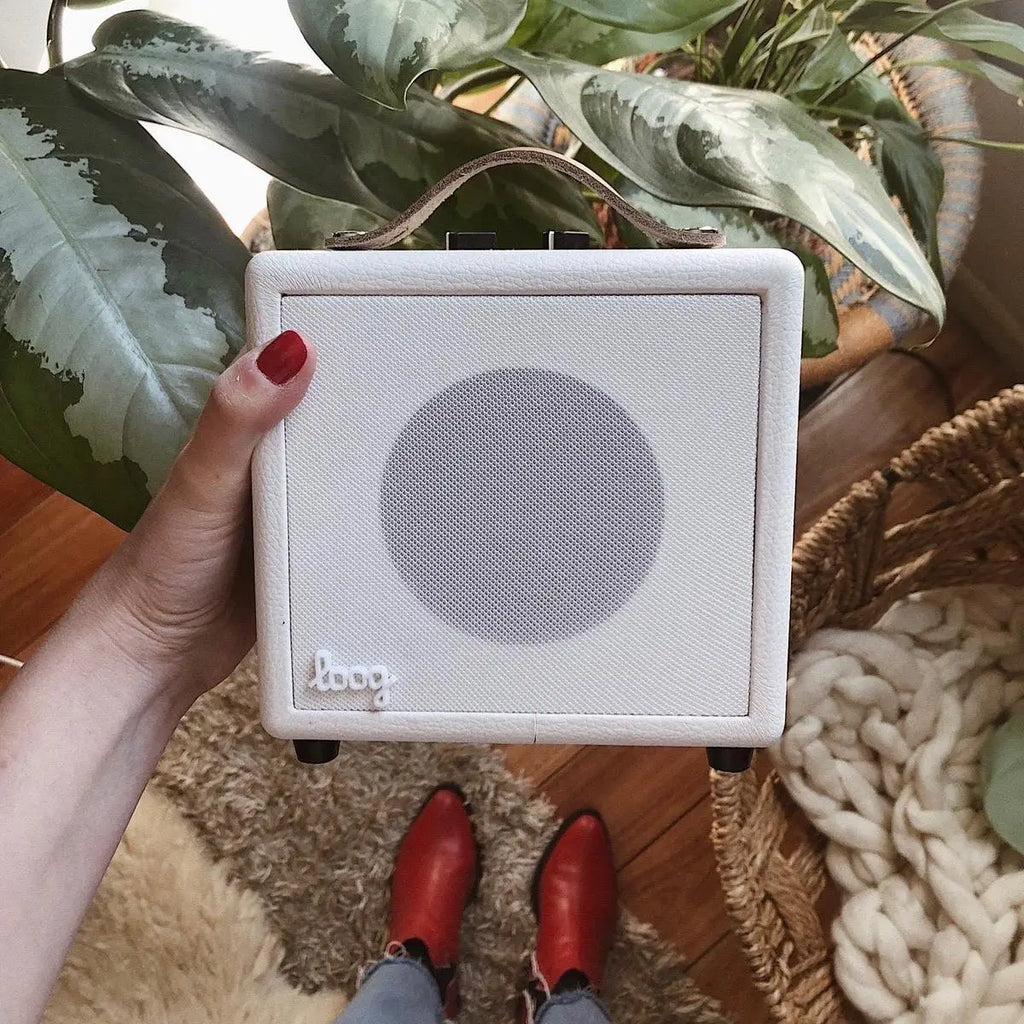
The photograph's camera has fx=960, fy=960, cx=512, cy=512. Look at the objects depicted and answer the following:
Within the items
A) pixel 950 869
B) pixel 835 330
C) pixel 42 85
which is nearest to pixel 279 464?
pixel 42 85

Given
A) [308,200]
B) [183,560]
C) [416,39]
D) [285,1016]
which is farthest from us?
[285,1016]

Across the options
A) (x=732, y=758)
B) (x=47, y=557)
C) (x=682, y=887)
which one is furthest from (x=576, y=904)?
(x=47, y=557)

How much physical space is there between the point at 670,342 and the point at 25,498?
0.98 m

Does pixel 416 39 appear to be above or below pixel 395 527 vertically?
above

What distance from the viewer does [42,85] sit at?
60 cm

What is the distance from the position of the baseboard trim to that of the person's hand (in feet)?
3.18

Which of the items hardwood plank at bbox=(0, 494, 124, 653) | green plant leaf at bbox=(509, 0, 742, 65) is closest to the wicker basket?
green plant leaf at bbox=(509, 0, 742, 65)

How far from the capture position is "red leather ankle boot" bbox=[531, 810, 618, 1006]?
1107 mm

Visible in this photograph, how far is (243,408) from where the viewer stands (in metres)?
0.46

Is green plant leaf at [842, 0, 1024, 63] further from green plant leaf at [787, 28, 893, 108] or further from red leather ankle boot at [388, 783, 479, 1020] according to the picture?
red leather ankle boot at [388, 783, 479, 1020]

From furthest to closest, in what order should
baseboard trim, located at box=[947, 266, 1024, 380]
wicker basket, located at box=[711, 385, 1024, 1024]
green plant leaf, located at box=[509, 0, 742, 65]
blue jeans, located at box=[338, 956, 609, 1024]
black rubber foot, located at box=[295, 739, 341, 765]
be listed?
baseboard trim, located at box=[947, 266, 1024, 380]
blue jeans, located at box=[338, 956, 609, 1024]
wicker basket, located at box=[711, 385, 1024, 1024]
green plant leaf, located at box=[509, 0, 742, 65]
black rubber foot, located at box=[295, 739, 341, 765]

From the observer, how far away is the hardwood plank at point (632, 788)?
1.14 m

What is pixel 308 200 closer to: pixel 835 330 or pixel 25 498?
pixel 835 330

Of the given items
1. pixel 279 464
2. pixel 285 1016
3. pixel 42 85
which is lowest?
pixel 285 1016
